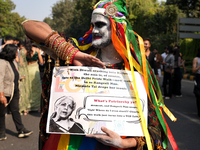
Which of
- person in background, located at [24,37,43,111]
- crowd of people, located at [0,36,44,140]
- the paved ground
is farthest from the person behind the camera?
person in background, located at [24,37,43,111]

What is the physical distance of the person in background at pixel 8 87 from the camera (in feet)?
12.7

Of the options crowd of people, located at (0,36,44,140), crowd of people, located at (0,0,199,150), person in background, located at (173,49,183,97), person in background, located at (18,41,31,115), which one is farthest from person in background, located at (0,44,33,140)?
person in background, located at (173,49,183,97)

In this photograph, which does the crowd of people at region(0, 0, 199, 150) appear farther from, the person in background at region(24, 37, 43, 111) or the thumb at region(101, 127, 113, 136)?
the person in background at region(24, 37, 43, 111)

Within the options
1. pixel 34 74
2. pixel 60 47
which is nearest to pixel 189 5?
pixel 34 74

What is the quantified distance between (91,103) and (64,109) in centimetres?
15

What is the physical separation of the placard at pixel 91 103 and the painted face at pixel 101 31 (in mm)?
247

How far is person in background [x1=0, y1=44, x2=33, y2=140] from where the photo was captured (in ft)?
12.7

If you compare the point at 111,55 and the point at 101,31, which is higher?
the point at 101,31

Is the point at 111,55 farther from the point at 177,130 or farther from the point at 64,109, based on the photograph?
the point at 177,130

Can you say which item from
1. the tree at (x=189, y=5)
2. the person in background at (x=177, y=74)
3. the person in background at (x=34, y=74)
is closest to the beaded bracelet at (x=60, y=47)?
the person in background at (x=34, y=74)

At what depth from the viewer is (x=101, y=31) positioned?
1463mm

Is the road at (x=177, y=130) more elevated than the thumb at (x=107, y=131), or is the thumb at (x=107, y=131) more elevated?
the thumb at (x=107, y=131)

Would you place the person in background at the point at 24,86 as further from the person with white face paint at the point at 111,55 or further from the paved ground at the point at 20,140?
the person with white face paint at the point at 111,55

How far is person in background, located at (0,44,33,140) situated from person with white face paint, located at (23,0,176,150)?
8.59ft
